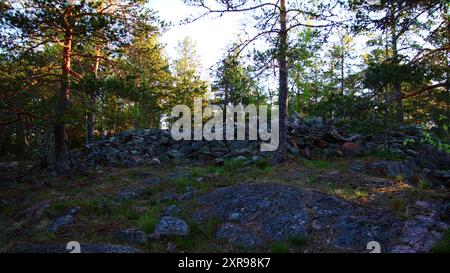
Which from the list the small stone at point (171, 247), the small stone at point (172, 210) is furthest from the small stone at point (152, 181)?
the small stone at point (171, 247)

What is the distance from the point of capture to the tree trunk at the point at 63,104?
457 inches

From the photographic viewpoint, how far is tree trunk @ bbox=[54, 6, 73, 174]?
38.1ft

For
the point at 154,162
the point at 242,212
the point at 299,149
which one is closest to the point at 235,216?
the point at 242,212

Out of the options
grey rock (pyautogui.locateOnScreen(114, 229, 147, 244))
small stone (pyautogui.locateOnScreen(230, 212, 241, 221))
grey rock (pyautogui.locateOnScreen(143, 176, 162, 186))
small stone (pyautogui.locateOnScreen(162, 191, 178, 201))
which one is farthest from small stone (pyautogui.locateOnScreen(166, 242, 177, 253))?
grey rock (pyautogui.locateOnScreen(143, 176, 162, 186))

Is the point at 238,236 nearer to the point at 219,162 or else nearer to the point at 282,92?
the point at 219,162

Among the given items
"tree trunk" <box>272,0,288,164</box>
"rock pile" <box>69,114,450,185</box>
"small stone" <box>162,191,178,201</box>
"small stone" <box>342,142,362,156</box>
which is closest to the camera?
"small stone" <box>162,191,178,201</box>

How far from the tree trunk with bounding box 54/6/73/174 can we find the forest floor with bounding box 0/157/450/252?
88.3 inches

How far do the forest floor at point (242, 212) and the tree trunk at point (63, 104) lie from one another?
2.24 m

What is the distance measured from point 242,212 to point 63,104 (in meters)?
8.39

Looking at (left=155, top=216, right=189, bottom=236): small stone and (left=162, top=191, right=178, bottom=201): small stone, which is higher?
(left=162, top=191, right=178, bottom=201): small stone

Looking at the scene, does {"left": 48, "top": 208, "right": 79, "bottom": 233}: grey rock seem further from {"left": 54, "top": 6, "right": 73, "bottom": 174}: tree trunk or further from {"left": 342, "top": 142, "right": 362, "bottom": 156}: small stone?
{"left": 342, "top": 142, "right": 362, "bottom": 156}: small stone

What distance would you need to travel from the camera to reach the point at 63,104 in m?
12.3
